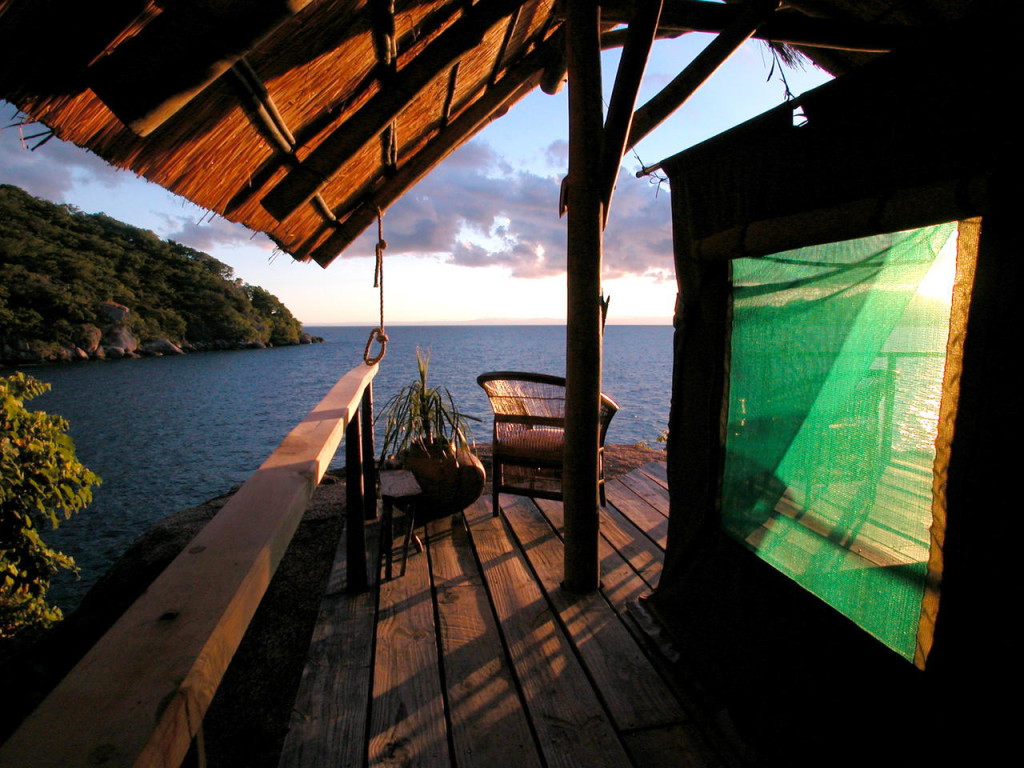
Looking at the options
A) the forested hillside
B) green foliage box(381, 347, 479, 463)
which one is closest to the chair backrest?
green foliage box(381, 347, 479, 463)

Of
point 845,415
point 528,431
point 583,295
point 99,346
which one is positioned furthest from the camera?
point 99,346

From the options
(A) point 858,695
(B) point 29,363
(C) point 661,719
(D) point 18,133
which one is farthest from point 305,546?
(B) point 29,363

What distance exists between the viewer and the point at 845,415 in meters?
1.59

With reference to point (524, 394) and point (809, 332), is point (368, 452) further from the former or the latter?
point (809, 332)

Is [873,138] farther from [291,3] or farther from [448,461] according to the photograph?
[448,461]

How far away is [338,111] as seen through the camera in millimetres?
2158

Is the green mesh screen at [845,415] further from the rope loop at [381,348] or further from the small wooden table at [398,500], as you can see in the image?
the rope loop at [381,348]

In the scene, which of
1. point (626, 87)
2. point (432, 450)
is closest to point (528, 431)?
point (432, 450)

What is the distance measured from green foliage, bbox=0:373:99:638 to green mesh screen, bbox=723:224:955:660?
4.47 m

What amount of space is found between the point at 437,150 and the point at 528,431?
189 cm

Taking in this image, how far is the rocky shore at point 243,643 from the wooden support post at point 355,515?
0.44 m

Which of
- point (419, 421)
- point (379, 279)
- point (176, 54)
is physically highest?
point (176, 54)

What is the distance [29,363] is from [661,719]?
5487 cm

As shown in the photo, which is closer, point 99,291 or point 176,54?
point 176,54
